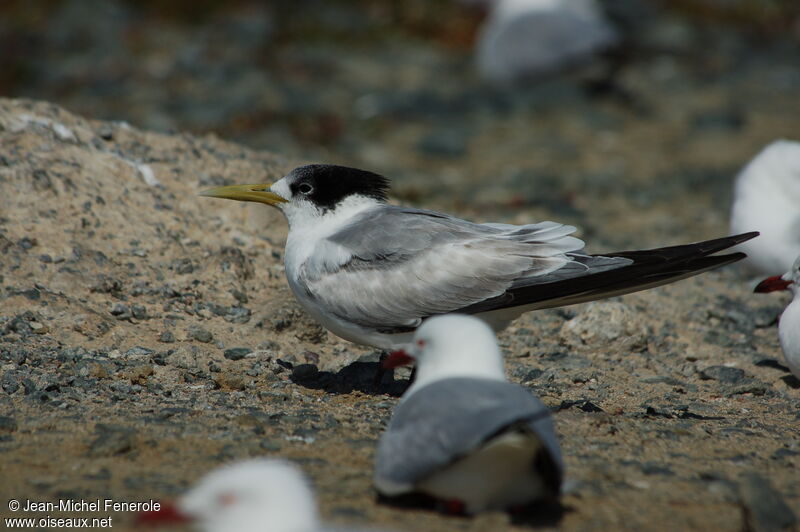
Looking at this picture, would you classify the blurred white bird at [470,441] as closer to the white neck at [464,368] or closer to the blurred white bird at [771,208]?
the white neck at [464,368]

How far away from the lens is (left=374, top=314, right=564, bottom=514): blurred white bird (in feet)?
10.9

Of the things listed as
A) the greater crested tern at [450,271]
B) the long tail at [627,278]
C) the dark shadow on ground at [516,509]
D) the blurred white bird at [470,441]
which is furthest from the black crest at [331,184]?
the dark shadow on ground at [516,509]

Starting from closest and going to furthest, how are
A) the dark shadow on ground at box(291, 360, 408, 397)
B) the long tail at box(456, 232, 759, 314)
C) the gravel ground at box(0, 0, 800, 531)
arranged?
the gravel ground at box(0, 0, 800, 531) < the long tail at box(456, 232, 759, 314) < the dark shadow on ground at box(291, 360, 408, 397)

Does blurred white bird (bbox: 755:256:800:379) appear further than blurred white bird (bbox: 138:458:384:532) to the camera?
Yes

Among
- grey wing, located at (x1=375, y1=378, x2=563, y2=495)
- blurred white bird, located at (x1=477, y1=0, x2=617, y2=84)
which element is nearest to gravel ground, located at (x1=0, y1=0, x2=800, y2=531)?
grey wing, located at (x1=375, y1=378, x2=563, y2=495)

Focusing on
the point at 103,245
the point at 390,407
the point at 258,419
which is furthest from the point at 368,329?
the point at 103,245

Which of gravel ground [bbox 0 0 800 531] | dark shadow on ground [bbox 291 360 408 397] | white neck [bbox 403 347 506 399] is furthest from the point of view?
dark shadow on ground [bbox 291 360 408 397]

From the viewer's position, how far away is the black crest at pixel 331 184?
17.8 ft

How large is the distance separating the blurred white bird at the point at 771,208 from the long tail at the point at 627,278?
260 cm

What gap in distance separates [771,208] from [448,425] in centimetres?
509

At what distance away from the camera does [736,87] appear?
14367 millimetres

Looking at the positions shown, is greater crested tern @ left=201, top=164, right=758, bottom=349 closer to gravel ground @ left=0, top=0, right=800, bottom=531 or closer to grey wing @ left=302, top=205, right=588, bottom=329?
grey wing @ left=302, top=205, right=588, bottom=329

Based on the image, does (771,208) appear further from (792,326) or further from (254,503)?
(254,503)

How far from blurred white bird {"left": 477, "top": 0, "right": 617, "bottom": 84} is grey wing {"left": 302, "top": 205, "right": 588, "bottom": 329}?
9596 millimetres
